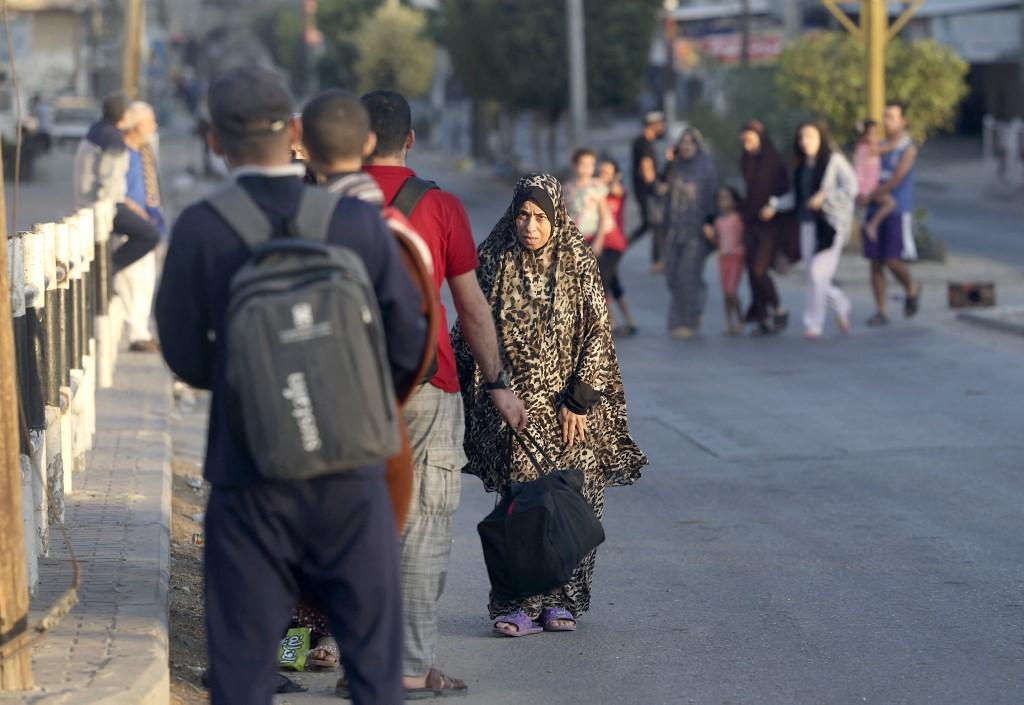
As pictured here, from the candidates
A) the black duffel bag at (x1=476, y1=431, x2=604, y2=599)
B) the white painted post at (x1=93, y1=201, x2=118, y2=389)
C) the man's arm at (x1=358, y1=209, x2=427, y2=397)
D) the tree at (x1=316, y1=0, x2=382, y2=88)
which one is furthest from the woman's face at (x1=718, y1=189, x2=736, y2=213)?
the tree at (x1=316, y1=0, x2=382, y2=88)

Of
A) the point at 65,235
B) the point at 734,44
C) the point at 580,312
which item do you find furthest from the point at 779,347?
the point at 734,44

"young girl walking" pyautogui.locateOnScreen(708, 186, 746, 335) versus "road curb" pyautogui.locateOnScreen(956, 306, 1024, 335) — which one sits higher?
"young girl walking" pyautogui.locateOnScreen(708, 186, 746, 335)

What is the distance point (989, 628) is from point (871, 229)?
9463 mm

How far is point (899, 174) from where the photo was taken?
15.4 m

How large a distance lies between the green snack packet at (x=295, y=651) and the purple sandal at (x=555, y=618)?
3.03ft

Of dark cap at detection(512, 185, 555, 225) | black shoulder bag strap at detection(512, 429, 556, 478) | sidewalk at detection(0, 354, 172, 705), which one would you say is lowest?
sidewalk at detection(0, 354, 172, 705)

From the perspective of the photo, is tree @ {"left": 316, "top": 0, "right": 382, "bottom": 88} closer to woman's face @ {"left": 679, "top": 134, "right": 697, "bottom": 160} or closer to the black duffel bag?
woman's face @ {"left": 679, "top": 134, "right": 697, "bottom": 160}

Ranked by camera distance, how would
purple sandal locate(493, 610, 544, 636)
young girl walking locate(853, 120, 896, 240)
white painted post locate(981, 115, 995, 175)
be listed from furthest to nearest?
white painted post locate(981, 115, 995, 175) < young girl walking locate(853, 120, 896, 240) < purple sandal locate(493, 610, 544, 636)

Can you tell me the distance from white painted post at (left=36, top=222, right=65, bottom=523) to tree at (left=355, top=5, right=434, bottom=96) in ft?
181

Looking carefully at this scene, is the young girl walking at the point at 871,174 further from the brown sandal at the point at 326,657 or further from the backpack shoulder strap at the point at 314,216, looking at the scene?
the backpack shoulder strap at the point at 314,216

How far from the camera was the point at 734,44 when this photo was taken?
62.5m

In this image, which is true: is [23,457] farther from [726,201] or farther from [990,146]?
[990,146]

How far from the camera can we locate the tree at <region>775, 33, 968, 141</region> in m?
23.8

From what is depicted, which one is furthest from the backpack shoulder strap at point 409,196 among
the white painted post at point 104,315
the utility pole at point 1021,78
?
the utility pole at point 1021,78
